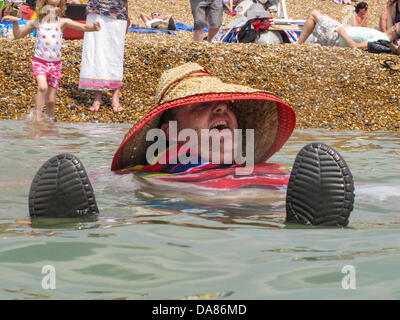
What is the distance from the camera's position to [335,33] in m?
11.2

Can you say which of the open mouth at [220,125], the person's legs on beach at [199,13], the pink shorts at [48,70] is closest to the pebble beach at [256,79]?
the person's legs on beach at [199,13]

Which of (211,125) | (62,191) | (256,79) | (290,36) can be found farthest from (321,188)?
(290,36)

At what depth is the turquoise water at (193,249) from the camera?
1950 millimetres

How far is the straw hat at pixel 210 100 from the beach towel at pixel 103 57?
4534mm

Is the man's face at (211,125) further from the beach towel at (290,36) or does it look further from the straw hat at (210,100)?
the beach towel at (290,36)

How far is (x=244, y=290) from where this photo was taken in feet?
6.34

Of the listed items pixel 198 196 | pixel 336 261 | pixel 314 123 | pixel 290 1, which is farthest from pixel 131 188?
pixel 290 1

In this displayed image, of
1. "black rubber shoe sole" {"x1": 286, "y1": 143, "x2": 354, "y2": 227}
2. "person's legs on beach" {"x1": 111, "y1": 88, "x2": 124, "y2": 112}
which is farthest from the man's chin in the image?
"person's legs on beach" {"x1": 111, "y1": 88, "x2": 124, "y2": 112}

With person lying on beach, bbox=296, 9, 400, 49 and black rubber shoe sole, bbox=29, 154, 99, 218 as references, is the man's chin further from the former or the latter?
person lying on beach, bbox=296, 9, 400, 49

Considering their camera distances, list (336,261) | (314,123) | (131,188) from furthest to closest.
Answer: (314,123) → (131,188) → (336,261)

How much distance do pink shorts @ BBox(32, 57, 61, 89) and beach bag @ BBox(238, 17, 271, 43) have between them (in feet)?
14.7
